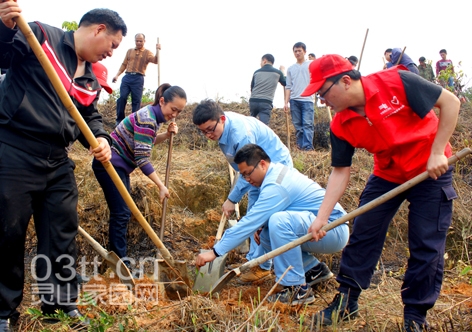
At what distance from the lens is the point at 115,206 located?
4012mm

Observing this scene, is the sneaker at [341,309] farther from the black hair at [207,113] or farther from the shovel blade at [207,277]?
the black hair at [207,113]

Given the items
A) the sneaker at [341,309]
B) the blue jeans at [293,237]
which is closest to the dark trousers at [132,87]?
the blue jeans at [293,237]

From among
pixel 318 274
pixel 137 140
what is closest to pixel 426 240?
pixel 318 274

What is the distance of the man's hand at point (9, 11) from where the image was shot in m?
2.33

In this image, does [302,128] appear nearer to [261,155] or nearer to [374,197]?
[261,155]

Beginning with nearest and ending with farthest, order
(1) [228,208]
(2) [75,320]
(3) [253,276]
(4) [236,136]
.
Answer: (2) [75,320] < (4) [236,136] < (3) [253,276] < (1) [228,208]

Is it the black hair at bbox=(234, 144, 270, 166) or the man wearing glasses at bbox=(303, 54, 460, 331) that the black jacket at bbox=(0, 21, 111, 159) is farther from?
the man wearing glasses at bbox=(303, 54, 460, 331)

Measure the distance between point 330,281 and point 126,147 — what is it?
7.23ft

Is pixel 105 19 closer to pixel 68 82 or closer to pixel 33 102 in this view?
pixel 68 82

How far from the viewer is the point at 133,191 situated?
222 inches

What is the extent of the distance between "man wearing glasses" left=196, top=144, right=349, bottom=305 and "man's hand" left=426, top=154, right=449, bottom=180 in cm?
116

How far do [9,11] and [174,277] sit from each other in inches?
95.6

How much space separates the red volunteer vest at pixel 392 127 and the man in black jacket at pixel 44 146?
1.56 meters

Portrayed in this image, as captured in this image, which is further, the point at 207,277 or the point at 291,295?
the point at 207,277
